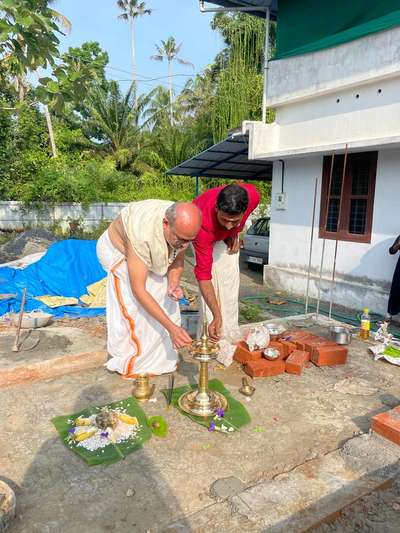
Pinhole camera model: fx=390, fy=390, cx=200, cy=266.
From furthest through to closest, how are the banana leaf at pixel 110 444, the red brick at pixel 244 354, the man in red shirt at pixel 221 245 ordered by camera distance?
1. the red brick at pixel 244 354
2. the man in red shirt at pixel 221 245
3. the banana leaf at pixel 110 444

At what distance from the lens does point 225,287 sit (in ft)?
13.5

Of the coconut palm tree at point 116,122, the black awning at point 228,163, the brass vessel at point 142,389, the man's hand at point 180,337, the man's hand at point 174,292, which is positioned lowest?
the brass vessel at point 142,389

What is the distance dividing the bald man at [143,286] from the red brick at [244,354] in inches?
26.6

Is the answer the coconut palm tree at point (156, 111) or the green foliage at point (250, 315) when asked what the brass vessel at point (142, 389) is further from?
the coconut palm tree at point (156, 111)

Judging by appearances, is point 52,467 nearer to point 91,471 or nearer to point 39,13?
point 91,471

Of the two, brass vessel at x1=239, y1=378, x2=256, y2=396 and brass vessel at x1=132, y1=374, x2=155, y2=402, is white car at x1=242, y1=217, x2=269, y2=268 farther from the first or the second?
brass vessel at x1=132, y1=374, x2=155, y2=402

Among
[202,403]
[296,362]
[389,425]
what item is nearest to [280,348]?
[296,362]

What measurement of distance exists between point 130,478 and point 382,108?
6626 millimetres

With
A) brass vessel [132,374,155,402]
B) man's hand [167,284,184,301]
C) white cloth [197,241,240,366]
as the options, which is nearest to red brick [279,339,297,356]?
white cloth [197,241,240,366]

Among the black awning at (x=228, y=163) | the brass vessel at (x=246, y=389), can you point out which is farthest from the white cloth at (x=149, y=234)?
the black awning at (x=228, y=163)

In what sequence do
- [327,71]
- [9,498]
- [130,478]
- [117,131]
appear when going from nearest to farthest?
1. [9,498]
2. [130,478]
3. [327,71]
4. [117,131]

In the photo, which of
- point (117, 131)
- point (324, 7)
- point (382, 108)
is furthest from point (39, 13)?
point (117, 131)

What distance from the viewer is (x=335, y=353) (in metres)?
4.14

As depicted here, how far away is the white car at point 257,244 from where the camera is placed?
33.9 feet
